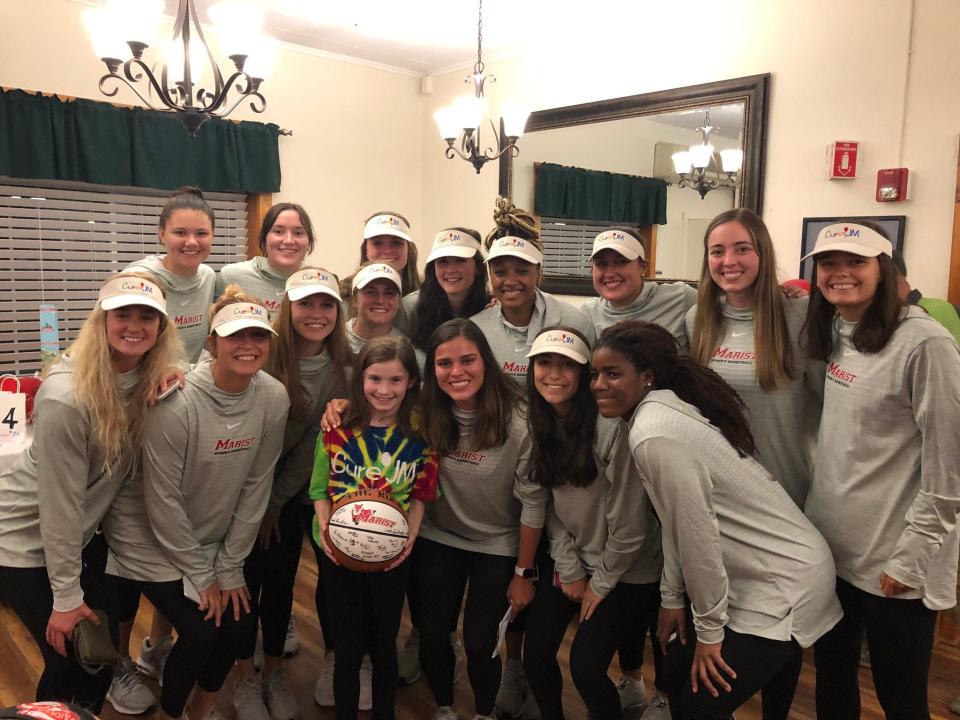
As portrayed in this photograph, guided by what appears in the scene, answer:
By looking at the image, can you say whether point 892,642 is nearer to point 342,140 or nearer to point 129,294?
point 129,294

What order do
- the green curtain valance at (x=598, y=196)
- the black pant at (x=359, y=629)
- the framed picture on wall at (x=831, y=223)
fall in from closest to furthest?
1. the black pant at (x=359, y=629)
2. the framed picture on wall at (x=831, y=223)
3. the green curtain valance at (x=598, y=196)

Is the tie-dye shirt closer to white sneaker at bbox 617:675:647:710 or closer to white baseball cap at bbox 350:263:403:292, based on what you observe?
white baseball cap at bbox 350:263:403:292

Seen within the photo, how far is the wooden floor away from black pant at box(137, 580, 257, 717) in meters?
0.32

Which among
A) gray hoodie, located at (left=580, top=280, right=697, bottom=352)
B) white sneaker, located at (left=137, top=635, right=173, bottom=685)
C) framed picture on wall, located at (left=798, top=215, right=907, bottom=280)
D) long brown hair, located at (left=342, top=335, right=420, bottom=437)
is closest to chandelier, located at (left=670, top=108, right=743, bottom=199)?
framed picture on wall, located at (left=798, top=215, right=907, bottom=280)

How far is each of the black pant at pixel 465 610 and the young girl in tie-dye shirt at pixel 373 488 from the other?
11cm

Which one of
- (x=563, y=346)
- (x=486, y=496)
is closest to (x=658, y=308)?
(x=563, y=346)

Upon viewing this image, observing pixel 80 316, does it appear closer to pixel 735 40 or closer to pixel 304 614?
pixel 304 614

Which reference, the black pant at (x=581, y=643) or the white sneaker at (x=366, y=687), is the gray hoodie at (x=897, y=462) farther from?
the white sneaker at (x=366, y=687)

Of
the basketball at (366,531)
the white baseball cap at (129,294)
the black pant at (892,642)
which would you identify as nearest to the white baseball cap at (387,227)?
the white baseball cap at (129,294)

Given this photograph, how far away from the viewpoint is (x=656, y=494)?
1787mm

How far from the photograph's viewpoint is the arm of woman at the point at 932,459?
1.68 m

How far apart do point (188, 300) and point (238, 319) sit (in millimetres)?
963

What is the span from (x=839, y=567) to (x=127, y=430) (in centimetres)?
195

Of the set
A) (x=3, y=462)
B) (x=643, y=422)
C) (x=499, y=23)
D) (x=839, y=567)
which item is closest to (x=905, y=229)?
(x=839, y=567)
